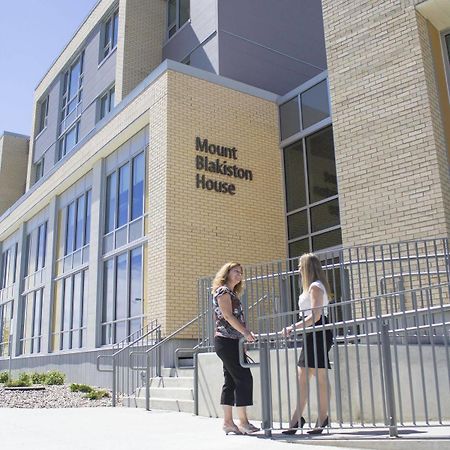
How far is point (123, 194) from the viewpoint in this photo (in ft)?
53.1

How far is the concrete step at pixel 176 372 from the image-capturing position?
10852 millimetres

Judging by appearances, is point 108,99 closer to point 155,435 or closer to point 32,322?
point 32,322

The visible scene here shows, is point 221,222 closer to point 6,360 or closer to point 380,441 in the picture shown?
point 380,441

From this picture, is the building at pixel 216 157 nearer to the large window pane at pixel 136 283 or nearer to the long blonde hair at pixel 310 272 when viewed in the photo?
the large window pane at pixel 136 283

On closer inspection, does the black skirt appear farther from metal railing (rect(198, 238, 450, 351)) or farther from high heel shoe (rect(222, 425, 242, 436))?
metal railing (rect(198, 238, 450, 351))

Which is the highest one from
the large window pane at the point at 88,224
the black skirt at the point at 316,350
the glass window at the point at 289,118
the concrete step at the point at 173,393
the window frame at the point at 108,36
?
the window frame at the point at 108,36

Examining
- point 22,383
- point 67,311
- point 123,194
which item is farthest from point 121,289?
point 67,311

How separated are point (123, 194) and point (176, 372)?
6.57 metres

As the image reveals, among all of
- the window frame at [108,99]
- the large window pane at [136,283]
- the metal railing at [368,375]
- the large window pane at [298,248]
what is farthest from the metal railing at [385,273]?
the window frame at [108,99]

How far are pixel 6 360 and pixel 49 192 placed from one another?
7.66 meters

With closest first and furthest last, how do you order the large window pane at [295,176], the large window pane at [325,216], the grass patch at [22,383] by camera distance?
the large window pane at [325,216] < the large window pane at [295,176] < the grass patch at [22,383]

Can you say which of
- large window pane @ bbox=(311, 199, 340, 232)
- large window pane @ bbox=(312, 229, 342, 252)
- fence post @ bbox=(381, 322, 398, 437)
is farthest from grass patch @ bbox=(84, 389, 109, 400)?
fence post @ bbox=(381, 322, 398, 437)

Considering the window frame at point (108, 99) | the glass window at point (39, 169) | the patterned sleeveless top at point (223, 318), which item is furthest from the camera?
the glass window at point (39, 169)

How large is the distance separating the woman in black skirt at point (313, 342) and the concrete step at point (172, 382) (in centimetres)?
458
